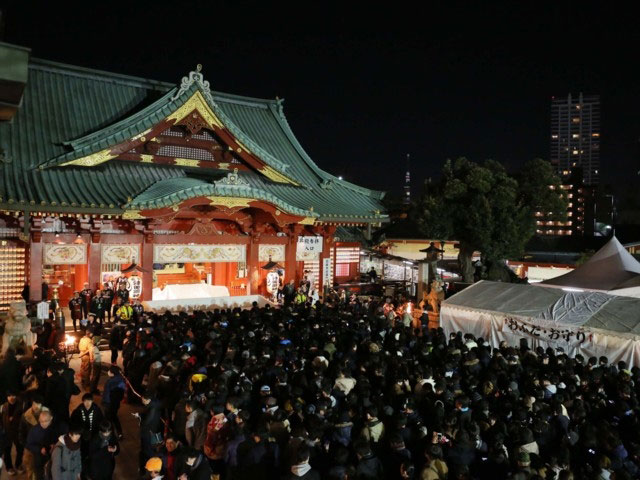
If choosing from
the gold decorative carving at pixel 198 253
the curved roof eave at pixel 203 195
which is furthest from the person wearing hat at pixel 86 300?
the gold decorative carving at pixel 198 253

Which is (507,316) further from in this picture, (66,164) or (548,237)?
(548,237)

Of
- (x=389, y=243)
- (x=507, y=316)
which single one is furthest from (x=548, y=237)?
(x=507, y=316)

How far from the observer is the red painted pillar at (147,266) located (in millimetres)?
20016

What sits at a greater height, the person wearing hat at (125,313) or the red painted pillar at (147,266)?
the red painted pillar at (147,266)

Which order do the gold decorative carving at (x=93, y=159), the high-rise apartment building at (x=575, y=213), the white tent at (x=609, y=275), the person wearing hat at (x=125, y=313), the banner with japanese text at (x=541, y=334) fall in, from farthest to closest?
the high-rise apartment building at (x=575, y=213), the gold decorative carving at (x=93, y=159), the white tent at (x=609, y=275), the person wearing hat at (x=125, y=313), the banner with japanese text at (x=541, y=334)

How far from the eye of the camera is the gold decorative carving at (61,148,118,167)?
19.3m

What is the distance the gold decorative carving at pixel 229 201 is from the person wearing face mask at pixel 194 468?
555 inches

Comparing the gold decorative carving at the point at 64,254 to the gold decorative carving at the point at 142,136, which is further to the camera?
the gold decorative carving at the point at 142,136

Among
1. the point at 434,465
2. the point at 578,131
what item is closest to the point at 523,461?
the point at 434,465

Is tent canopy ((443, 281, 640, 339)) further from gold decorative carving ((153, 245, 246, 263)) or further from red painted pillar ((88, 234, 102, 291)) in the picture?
red painted pillar ((88, 234, 102, 291))

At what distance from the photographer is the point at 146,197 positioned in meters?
18.8

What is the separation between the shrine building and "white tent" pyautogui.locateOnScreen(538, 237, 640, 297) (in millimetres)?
9164

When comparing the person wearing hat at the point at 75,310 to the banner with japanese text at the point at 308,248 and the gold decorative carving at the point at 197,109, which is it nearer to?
the gold decorative carving at the point at 197,109

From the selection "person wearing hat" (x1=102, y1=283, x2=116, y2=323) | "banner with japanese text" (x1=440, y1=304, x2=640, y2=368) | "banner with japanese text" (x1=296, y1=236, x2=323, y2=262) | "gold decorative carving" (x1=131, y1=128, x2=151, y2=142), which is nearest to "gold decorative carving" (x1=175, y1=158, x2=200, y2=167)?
"gold decorative carving" (x1=131, y1=128, x2=151, y2=142)
